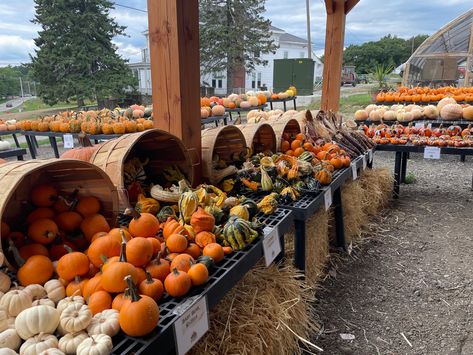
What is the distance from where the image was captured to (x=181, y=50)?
2.05 metres

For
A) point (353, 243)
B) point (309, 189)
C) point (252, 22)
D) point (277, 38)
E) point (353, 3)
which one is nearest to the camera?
point (309, 189)

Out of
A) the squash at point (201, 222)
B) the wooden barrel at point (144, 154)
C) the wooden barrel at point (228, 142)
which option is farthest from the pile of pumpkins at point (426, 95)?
the squash at point (201, 222)

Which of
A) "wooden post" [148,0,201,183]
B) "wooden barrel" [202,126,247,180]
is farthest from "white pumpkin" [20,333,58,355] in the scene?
"wooden barrel" [202,126,247,180]

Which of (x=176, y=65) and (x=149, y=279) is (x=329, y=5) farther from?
(x=149, y=279)

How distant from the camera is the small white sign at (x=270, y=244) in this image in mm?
1713

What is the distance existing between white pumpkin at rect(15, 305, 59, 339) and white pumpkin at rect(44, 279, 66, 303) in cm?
15

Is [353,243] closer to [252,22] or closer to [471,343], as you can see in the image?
[471,343]

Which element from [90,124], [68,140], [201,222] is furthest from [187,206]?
[68,140]

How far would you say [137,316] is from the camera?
1.00 meters

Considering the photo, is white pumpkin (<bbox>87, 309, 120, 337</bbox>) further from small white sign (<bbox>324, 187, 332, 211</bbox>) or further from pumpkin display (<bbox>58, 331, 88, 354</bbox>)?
small white sign (<bbox>324, 187, 332, 211</bbox>)

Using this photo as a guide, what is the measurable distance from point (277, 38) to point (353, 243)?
42836 mm

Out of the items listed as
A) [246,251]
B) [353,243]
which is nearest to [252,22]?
[353,243]

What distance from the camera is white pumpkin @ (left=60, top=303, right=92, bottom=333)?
1.01 metres

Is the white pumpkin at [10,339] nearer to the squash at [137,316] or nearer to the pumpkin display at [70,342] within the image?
the pumpkin display at [70,342]
